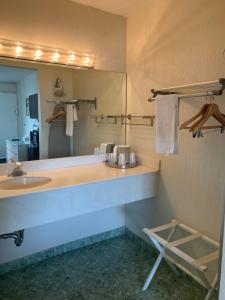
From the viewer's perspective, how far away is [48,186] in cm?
167

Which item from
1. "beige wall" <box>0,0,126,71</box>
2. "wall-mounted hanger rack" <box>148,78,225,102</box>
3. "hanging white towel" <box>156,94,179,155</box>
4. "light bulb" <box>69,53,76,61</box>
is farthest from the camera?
"light bulb" <box>69,53,76,61</box>

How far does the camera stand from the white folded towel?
2.20 meters

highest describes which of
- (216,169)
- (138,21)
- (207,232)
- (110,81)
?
(138,21)

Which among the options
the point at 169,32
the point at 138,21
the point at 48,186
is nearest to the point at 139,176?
the point at 48,186

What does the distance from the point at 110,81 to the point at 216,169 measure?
1.38 m

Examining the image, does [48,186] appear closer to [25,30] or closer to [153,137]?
[153,137]

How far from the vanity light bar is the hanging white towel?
86 centimetres

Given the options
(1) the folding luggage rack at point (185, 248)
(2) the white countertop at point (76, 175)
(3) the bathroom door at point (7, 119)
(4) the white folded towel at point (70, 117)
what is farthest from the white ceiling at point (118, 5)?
(1) the folding luggage rack at point (185, 248)

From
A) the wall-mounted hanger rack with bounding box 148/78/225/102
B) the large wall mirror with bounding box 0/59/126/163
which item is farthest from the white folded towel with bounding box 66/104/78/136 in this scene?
the wall-mounted hanger rack with bounding box 148/78/225/102

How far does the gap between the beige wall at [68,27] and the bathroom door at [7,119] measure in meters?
0.48

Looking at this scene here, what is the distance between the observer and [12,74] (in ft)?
6.30

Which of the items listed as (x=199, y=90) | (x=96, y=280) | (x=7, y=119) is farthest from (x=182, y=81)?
(x=96, y=280)

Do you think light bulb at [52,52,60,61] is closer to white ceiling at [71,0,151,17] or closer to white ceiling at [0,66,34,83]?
white ceiling at [0,66,34,83]

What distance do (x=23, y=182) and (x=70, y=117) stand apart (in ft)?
2.42
